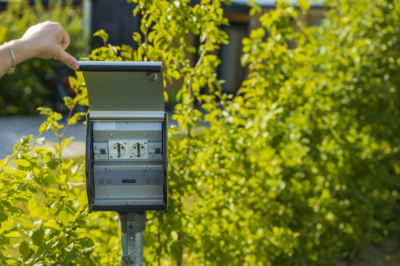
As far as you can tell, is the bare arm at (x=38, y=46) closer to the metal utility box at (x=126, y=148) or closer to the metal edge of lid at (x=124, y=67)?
the metal edge of lid at (x=124, y=67)

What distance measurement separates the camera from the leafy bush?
8.95 meters

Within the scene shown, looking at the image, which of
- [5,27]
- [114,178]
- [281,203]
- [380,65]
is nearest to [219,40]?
[114,178]

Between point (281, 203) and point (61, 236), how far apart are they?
5.21ft

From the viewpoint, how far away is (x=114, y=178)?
142 centimetres

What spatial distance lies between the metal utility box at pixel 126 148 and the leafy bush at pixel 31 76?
8413 millimetres

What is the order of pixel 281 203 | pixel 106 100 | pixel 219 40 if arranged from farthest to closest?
Result: pixel 281 203, pixel 219 40, pixel 106 100

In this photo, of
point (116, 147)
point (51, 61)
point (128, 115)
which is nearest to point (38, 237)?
point (116, 147)

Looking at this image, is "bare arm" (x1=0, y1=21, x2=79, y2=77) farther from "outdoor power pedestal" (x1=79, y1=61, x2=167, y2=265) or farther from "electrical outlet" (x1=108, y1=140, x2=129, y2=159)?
"electrical outlet" (x1=108, y1=140, x2=129, y2=159)

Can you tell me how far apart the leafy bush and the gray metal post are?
27.9 feet

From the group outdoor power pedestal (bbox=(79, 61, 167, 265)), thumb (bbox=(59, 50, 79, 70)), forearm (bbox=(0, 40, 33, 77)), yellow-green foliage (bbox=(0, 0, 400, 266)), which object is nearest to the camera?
forearm (bbox=(0, 40, 33, 77))

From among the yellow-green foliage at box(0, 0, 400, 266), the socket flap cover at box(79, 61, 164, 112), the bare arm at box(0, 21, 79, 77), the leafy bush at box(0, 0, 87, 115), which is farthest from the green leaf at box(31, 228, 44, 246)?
the leafy bush at box(0, 0, 87, 115)

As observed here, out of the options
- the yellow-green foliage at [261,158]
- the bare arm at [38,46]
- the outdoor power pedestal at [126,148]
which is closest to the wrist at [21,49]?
the bare arm at [38,46]

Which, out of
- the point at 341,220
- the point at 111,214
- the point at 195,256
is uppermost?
the point at 111,214

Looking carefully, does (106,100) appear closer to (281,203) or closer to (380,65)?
(281,203)
